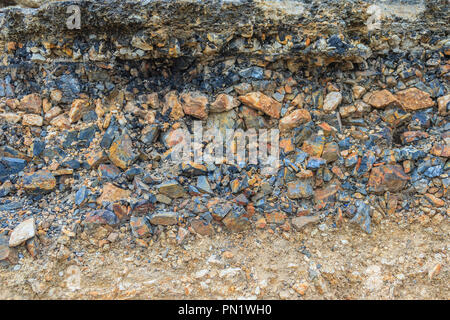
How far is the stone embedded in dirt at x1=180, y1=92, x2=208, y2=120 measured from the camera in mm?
2895

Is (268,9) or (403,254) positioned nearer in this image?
(403,254)

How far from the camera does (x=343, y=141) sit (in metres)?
2.92

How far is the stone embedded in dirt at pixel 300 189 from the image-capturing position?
9.14 feet

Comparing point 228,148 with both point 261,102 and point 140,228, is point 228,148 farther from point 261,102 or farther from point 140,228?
point 140,228

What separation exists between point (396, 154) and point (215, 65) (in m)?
1.82

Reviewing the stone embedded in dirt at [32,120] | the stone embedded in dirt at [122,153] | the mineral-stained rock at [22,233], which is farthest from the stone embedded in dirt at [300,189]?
the stone embedded in dirt at [32,120]

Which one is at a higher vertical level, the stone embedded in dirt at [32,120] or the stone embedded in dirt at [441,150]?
the stone embedded in dirt at [32,120]

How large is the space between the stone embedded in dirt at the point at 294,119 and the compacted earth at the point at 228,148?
1cm

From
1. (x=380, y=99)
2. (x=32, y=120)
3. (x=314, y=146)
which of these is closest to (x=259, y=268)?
(x=314, y=146)

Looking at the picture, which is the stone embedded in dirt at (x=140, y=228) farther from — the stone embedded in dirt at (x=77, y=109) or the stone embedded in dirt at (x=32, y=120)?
the stone embedded in dirt at (x=32, y=120)

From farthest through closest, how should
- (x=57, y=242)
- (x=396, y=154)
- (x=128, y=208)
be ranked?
(x=396, y=154) → (x=128, y=208) → (x=57, y=242)

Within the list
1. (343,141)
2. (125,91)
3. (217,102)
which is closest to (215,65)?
(217,102)

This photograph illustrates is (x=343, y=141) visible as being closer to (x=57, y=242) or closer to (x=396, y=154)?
(x=396, y=154)

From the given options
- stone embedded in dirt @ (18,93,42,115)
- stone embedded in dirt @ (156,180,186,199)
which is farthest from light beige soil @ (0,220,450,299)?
stone embedded in dirt @ (18,93,42,115)
